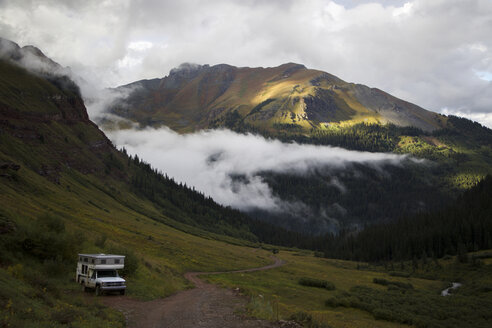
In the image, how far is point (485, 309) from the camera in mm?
63031

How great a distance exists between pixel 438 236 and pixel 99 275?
165 m

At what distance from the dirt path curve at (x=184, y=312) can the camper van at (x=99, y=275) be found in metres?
1.11

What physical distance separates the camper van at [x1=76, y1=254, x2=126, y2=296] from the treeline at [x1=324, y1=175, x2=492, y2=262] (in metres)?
137

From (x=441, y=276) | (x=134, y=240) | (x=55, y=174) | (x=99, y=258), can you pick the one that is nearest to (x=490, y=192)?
(x=441, y=276)

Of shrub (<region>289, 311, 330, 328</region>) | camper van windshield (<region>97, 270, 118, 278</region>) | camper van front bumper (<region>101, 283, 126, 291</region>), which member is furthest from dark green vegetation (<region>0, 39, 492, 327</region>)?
camper van windshield (<region>97, 270, 118, 278</region>)

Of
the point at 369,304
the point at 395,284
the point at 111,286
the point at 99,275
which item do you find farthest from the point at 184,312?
the point at 395,284

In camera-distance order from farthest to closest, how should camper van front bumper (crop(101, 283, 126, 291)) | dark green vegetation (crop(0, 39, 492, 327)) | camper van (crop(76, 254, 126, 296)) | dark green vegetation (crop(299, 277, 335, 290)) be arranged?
1. dark green vegetation (crop(299, 277, 335, 290))
2. camper van (crop(76, 254, 126, 296))
3. camper van front bumper (crop(101, 283, 126, 291))
4. dark green vegetation (crop(0, 39, 492, 327))

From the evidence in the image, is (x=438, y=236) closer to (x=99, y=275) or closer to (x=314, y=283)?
(x=314, y=283)

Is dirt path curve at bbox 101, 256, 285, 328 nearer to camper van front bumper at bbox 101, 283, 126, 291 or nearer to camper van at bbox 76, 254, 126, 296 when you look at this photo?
camper van front bumper at bbox 101, 283, 126, 291

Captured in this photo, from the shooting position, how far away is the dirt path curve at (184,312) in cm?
Answer: 2592

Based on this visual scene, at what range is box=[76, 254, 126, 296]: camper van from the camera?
34.1m

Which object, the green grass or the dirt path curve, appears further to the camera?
the green grass

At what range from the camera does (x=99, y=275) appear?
3516 cm

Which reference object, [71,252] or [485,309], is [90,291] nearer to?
[71,252]
